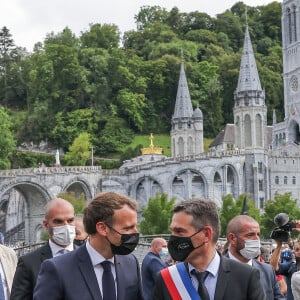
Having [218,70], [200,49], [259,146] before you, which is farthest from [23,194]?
[200,49]

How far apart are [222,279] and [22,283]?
2.18 meters

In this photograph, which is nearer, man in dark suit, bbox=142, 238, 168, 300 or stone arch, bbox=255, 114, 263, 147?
man in dark suit, bbox=142, 238, 168, 300

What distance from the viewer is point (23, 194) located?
68562 mm

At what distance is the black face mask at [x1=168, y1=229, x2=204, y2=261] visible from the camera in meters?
6.70

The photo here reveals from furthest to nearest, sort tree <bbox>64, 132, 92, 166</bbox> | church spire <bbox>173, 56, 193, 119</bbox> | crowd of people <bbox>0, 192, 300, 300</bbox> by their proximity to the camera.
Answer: tree <bbox>64, 132, 92, 166</bbox>
church spire <bbox>173, 56, 193, 119</bbox>
crowd of people <bbox>0, 192, 300, 300</bbox>

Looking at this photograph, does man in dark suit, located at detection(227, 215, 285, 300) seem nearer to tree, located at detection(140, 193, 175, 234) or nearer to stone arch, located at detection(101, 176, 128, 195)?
tree, located at detection(140, 193, 175, 234)

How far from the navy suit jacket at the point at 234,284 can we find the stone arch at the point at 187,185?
60569 mm

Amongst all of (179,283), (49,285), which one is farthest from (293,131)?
(49,285)

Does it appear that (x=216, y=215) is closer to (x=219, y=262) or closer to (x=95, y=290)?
(x=219, y=262)

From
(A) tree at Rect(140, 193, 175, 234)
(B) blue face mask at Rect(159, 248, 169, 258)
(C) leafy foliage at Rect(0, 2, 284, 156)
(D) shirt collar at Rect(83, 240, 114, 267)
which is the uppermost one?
(C) leafy foliage at Rect(0, 2, 284, 156)

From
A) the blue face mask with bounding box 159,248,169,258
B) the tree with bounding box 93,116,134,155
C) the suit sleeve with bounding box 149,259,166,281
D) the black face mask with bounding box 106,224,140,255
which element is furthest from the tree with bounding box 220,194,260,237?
the black face mask with bounding box 106,224,140,255

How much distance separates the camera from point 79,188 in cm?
6994

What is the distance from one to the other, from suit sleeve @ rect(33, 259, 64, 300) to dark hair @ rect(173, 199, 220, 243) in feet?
3.52

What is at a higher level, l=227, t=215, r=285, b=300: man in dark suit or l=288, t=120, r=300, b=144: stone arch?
l=288, t=120, r=300, b=144: stone arch
